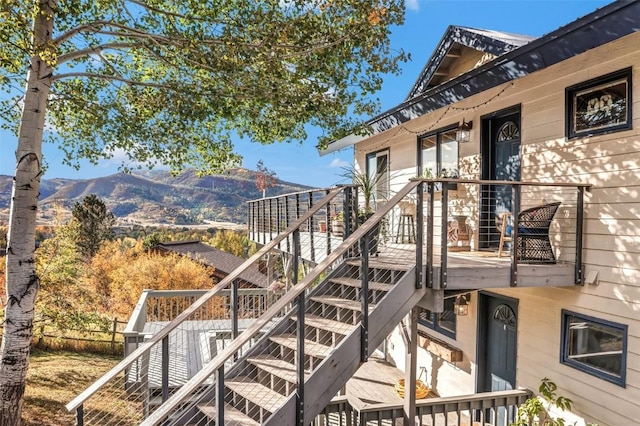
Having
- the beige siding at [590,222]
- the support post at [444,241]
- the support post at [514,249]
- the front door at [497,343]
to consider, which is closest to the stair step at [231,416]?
the support post at [444,241]

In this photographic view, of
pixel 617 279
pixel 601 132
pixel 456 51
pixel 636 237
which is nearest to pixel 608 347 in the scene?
pixel 617 279

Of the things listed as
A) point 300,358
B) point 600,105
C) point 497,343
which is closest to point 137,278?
point 497,343

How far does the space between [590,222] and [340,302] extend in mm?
3063

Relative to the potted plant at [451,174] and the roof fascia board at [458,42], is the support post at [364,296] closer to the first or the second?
the potted plant at [451,174]

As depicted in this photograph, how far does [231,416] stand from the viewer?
4031 mm

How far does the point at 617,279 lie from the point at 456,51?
237 inches

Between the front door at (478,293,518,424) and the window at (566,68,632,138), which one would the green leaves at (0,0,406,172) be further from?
the front door at (478,293,518,424)

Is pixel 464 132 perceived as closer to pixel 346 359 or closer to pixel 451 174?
pixel 451 174

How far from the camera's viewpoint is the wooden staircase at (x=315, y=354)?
153 inches

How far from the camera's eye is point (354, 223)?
6277 millimetres

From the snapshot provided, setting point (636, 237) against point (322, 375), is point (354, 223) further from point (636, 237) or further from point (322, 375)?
point (636, 237)

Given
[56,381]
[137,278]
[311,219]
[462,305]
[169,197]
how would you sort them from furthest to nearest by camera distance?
[169,197]
[137,278]
[56,381]
[462,305]
[311,219]

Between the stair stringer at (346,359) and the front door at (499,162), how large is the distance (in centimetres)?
259

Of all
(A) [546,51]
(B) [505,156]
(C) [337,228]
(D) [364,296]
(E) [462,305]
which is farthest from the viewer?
(C) [337,228]
